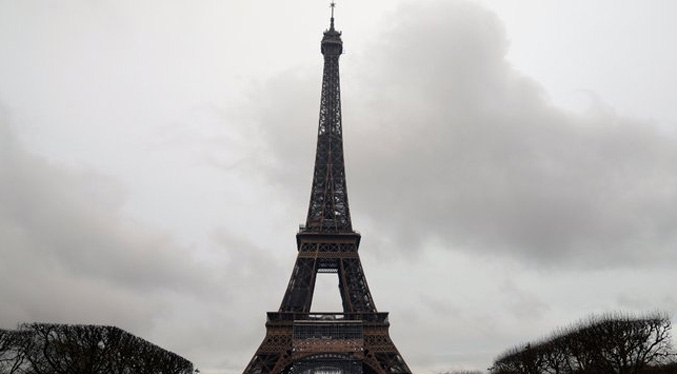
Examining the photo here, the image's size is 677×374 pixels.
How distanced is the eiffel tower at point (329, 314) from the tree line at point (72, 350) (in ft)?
84.7

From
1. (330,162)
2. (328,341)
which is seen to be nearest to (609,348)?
(328,341)

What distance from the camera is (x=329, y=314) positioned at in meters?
88.4

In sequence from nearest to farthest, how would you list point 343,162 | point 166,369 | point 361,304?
1. point 166,369
2. point 361,304
3. point 343,162

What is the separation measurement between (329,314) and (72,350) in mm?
43230

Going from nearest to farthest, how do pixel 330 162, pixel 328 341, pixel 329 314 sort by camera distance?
pixel 328 341
pixel 329 314
pixel 330 162

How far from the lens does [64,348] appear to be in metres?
53.2

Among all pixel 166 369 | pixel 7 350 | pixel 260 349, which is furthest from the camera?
pixel 260 349

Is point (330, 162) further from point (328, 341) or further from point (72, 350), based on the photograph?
point (72, 350)

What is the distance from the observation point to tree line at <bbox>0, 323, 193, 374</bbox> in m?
51.8

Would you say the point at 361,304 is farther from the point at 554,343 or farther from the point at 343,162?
the point at 554,343

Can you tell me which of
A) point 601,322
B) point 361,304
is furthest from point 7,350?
point 601,322

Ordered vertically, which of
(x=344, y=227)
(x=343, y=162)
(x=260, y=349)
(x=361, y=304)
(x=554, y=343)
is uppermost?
(x=343, y=162)

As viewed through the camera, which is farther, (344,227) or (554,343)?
(344,227)

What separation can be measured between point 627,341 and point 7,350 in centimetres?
6024
